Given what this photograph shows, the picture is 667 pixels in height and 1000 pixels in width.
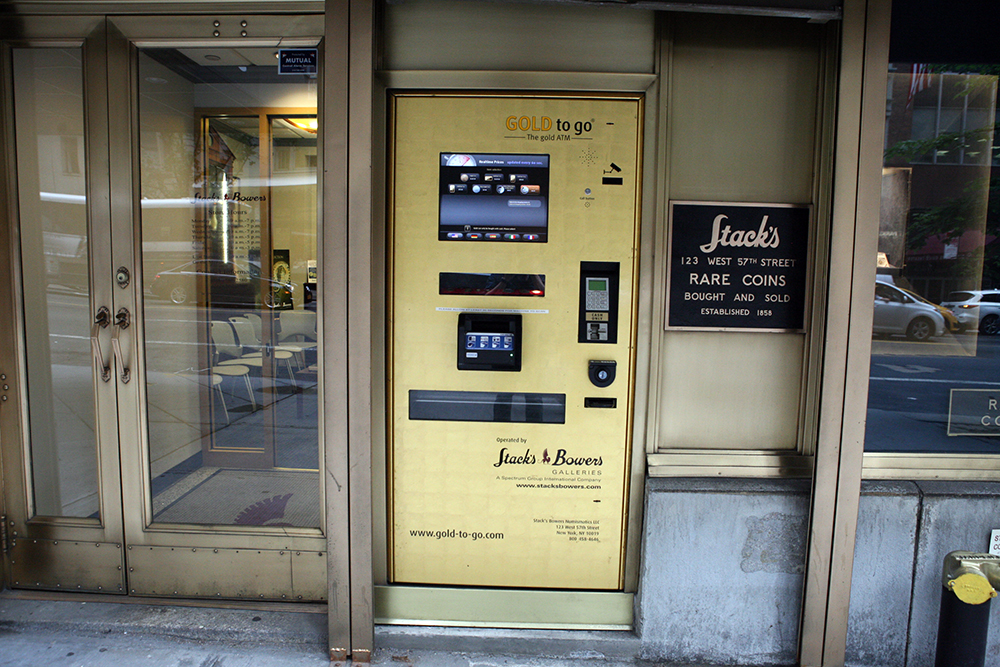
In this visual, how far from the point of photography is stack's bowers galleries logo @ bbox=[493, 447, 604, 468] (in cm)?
240

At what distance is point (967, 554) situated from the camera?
2.10 meters

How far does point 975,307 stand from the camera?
7.91ft

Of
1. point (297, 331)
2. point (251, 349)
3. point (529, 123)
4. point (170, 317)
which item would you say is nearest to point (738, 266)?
point (529, 123)

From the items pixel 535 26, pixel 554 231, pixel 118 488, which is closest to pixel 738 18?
Answer: pixel 535 26

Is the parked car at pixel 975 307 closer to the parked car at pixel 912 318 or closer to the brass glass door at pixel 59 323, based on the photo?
the parked car at pixel 912 318

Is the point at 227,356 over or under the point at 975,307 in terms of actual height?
under

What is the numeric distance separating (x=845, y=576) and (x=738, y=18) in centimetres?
239

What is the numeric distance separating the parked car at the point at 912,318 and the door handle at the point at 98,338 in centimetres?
358

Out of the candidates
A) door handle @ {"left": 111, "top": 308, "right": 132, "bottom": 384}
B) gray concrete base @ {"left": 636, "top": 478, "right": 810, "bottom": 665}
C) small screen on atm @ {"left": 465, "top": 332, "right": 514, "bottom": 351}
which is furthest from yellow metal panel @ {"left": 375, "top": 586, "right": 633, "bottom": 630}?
door handle @ {"left": 111, "top": 308, "right": 132, "bottom": 384}

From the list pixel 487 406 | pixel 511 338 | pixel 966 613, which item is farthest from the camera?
pixel 487 406

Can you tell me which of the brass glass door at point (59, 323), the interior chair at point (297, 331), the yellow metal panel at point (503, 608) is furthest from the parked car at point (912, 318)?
the brass glass door at point (59, 323)

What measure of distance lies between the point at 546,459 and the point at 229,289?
70.1 inches

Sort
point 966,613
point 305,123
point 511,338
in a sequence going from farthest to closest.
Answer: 1. point 305,123
2. point 511,338
3. point 966,613

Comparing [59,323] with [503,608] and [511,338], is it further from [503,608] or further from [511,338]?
[503,608]
